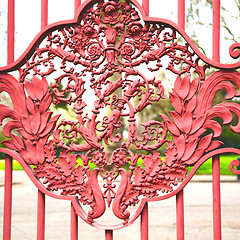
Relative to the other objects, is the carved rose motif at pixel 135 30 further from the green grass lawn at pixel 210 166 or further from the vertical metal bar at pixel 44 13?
the green grass lawn at pixel 210 166

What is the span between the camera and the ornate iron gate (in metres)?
1.21

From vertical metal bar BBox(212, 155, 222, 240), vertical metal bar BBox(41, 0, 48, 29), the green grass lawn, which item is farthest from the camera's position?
the green grass lawn

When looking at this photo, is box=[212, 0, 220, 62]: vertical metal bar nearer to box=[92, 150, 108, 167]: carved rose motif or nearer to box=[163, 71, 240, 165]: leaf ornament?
box=[163, 71, 240, 165]: leaf ornament

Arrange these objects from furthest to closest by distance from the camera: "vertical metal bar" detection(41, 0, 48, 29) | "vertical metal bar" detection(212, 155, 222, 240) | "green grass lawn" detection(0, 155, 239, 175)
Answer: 1. "green grass lawn" detection(0, 155, 239, 175)
2. "vertical metal bar" detection(41, 0, 48, 29)
3. "vertical metal bar" detection(212, 155, 222, 240)

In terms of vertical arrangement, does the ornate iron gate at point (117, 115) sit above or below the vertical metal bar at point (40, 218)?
above

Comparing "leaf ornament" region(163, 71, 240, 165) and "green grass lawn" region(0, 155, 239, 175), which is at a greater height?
"leaf ornament" region(163, 71, 240, 165)

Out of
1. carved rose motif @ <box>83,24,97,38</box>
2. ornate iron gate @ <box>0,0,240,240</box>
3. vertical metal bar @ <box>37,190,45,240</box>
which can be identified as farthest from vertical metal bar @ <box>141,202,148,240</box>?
carved rose motif @ <box>83,24,97,38</box>

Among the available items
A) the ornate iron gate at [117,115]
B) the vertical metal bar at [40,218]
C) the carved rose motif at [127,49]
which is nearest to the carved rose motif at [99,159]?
the ornate iron gate at [117,115]

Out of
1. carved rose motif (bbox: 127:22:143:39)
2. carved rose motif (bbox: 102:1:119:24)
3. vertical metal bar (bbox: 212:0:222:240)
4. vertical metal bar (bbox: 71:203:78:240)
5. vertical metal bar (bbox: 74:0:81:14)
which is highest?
vertical metal bar (bbox: 74:0:81:14)

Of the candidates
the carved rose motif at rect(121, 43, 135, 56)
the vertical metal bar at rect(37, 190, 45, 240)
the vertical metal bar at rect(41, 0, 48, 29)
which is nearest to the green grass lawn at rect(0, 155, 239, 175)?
the vertical metal bar at rect(37, 190, 45, 240)

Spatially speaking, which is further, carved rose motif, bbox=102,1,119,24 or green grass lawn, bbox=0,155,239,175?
green grass lawn, bbox=0,155,239,175

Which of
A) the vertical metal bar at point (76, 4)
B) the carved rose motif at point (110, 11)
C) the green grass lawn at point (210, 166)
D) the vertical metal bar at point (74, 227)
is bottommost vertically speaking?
the green grass lawn at point (210, 166)

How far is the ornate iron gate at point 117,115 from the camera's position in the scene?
1207 mm

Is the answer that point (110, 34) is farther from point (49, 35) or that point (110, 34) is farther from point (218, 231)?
point (218, 231)
